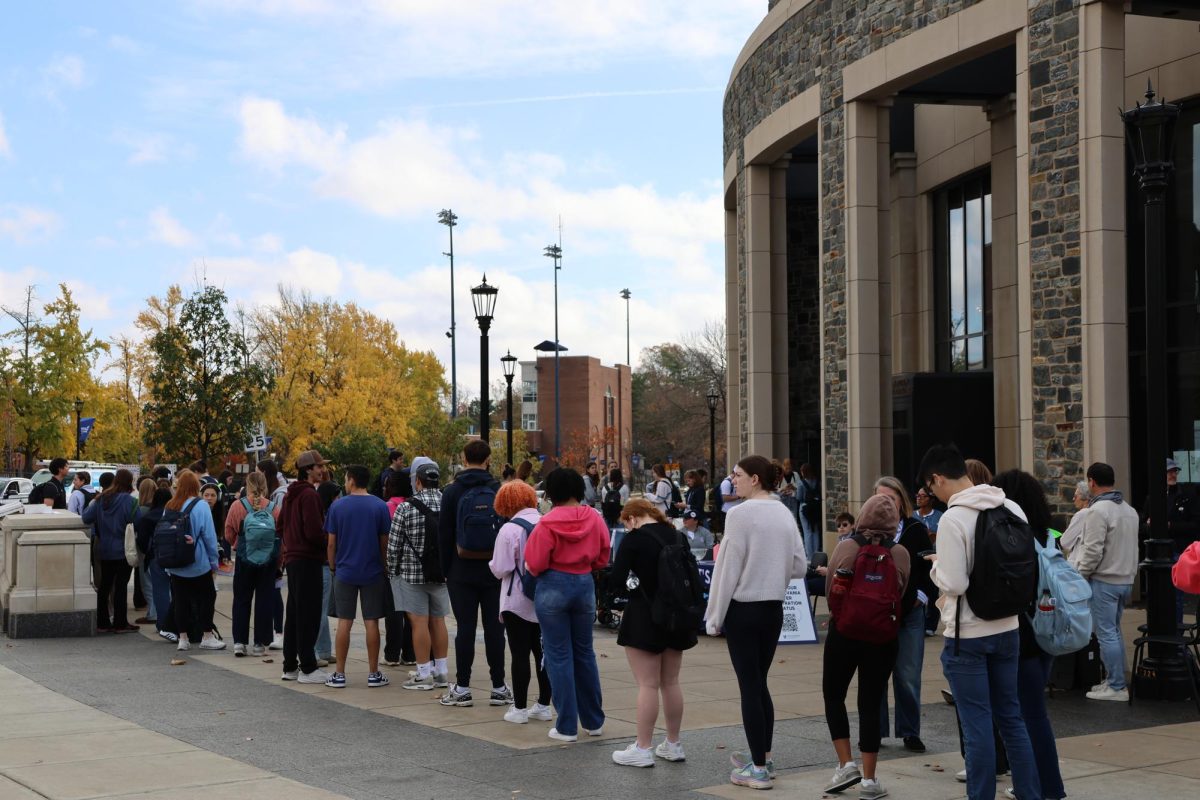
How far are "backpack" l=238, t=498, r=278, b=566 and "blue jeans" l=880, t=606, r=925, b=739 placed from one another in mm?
6700

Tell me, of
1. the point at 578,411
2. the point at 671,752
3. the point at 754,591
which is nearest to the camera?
the point at 754,591

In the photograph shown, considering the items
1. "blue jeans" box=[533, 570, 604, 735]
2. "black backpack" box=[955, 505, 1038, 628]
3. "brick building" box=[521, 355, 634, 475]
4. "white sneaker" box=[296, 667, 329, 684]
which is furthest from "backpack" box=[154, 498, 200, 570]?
"brick building" box=[521, 355, 634, 475]

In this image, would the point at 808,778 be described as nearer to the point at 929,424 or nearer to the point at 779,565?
the point at 779,565

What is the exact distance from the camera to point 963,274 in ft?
85.8

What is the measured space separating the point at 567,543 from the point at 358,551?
2.89 metres

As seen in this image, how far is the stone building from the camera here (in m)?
16.1

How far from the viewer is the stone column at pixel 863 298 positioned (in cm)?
2083

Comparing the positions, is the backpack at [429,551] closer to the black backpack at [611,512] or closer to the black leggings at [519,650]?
the black leggings at [519,650]

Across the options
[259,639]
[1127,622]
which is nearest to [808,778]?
[259,639]

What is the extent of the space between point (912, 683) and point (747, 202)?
18.4 metres

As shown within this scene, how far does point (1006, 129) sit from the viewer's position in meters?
23.0

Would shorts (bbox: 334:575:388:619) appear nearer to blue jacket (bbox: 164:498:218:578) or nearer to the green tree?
blue jacket (bbox: 164:498:218:578)

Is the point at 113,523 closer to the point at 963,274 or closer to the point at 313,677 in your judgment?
the point at 313,677

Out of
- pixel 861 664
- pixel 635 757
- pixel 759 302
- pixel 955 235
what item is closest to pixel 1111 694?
pixel 861 664
